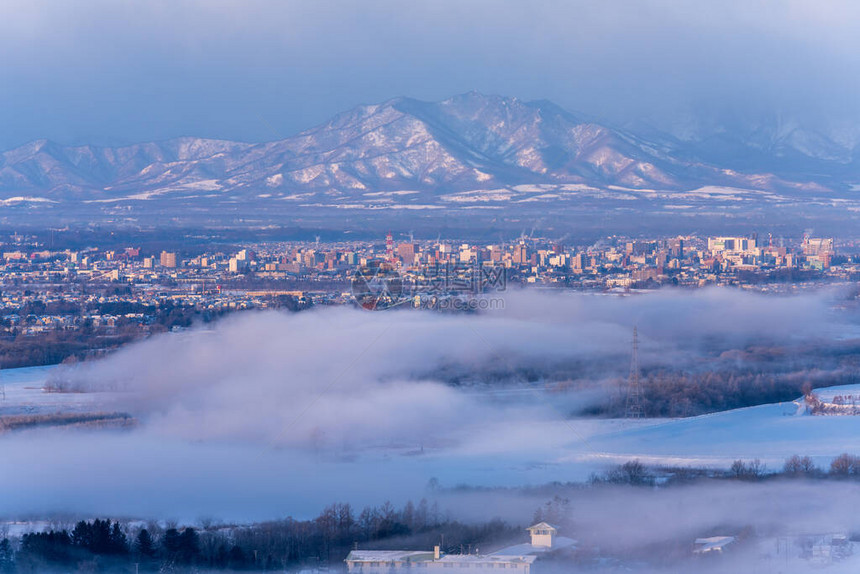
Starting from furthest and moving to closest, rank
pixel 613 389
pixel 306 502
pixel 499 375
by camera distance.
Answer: pixel 499 375 < pixel 613 389 < pixel 306 502

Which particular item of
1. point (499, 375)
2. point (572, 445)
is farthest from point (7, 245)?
point (572, 445)

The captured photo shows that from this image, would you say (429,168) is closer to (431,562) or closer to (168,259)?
(168,259)

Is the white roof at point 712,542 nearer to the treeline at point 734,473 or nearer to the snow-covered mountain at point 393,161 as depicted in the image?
the treeline at point 734,473

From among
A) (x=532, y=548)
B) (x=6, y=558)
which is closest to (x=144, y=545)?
(x=6, y=558)

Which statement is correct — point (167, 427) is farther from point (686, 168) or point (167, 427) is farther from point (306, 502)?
point (686, 168)

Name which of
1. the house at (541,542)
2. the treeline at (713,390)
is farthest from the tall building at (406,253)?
the house at (541,542)

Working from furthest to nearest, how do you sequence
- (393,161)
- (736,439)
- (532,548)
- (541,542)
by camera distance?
(393,161)
(736,439)
(541,542)
(532,548)
